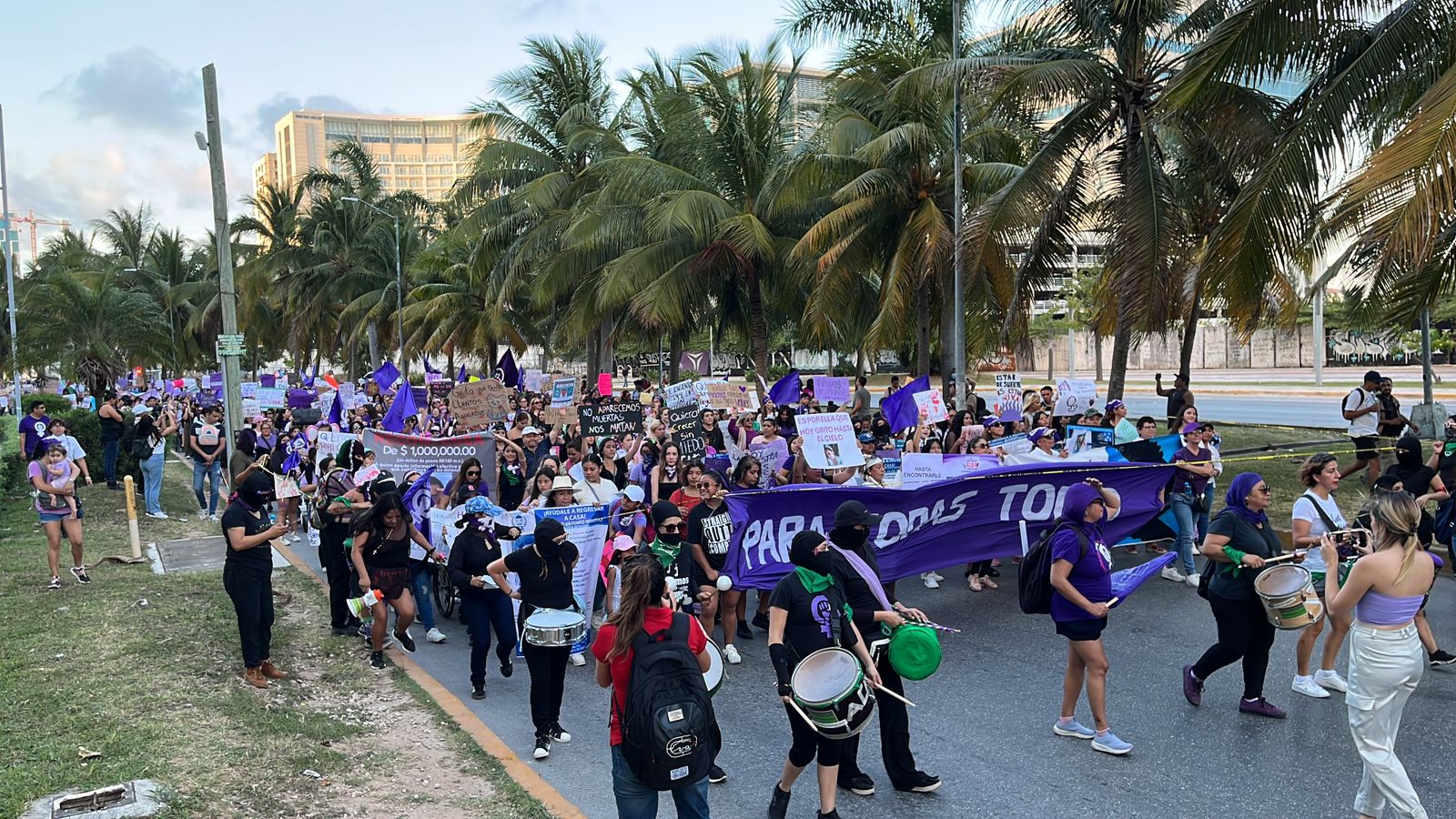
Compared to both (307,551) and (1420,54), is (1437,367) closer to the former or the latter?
(1420,54)

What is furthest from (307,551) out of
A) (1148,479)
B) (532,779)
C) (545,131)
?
(545,131)

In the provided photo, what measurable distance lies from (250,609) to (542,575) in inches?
96.8

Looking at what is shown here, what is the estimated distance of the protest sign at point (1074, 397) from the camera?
16328mm

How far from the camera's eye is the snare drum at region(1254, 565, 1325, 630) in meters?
6.37

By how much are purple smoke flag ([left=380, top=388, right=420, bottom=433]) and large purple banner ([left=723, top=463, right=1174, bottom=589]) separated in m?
10.8

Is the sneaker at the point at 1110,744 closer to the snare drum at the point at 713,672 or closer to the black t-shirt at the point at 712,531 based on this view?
the snare drum at the point at 713,672

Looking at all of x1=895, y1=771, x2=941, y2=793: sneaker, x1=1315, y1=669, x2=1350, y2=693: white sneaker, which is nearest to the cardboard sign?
x1=895, y1=771, x2=941, y2=793: sneaker

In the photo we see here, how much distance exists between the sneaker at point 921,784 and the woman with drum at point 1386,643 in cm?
199

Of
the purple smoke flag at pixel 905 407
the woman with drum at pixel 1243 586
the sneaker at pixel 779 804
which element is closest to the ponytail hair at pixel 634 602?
the sneaker at pixel 779 804

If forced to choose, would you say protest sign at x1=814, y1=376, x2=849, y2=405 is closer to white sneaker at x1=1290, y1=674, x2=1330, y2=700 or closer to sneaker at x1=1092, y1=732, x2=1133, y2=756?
white sneaker at x1=1290, y1=674, x2=1330, y2=700

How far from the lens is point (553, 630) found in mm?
6160

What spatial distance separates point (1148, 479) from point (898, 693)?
4940 millimetres

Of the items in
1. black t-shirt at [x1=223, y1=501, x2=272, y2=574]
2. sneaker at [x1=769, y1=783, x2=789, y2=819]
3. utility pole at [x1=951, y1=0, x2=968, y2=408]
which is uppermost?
utility pole at [x1=951, y1=0, x2=968, y2=408]

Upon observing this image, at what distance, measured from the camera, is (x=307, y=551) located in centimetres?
1389
